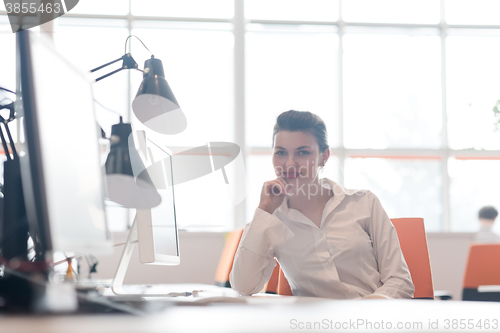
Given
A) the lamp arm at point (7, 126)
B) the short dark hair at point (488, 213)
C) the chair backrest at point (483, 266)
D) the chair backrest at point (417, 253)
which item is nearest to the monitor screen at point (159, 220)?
the lamp arm at point (7, 126)

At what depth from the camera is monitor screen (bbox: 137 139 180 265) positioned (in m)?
1.16

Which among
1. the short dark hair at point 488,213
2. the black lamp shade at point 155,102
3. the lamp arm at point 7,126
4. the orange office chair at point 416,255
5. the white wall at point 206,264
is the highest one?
the black lamp shade at point 155,102

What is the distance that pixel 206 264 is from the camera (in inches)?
163

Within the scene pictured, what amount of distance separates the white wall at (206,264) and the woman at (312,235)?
2480mm

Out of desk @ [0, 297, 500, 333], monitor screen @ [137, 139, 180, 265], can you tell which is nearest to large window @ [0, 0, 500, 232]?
monitor screen @ [137, 139, 180, 265]

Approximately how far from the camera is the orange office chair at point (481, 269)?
7.67 ft

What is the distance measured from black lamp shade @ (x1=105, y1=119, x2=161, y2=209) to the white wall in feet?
9.96

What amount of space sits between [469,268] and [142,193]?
201 centimetres

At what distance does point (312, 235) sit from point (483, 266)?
1.25 meters

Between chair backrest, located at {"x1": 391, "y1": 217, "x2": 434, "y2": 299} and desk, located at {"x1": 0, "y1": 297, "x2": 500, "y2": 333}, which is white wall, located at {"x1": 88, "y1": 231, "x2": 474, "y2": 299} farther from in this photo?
desk, located at {"x1": 0, "y1": 297, "x2": 500, "y2": 333}

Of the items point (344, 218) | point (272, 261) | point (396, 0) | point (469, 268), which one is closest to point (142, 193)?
A: point (272, 261)

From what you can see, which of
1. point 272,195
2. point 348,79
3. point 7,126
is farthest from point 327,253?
point 348,79

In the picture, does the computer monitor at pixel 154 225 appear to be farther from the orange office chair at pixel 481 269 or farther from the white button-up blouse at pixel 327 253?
the orange office chair at pixel 481 269

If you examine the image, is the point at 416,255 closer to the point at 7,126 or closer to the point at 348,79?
the point at 7,126
